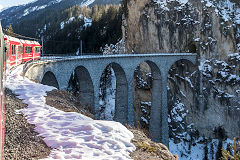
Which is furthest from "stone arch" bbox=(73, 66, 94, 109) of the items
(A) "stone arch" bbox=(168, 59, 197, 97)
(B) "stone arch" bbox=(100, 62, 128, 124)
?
(A) "stone arch" bbox=(168, 59, 197, 97)

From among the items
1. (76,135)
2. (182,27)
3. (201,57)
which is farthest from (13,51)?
(182,27)

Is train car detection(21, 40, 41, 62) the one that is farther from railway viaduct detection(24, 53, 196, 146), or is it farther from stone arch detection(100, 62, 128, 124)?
stone arch detection(100, 62, 128, 124)

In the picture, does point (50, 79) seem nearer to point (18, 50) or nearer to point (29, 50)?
point (18, 50)

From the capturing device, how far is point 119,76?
1077 inches

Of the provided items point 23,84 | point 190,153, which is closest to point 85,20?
point 190,153

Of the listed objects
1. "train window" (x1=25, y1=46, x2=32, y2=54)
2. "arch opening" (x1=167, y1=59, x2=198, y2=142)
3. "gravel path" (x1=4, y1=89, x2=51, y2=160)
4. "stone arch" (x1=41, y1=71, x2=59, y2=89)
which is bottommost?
"arch opening" (x1=167, y1=59, x2=198, y2=142)

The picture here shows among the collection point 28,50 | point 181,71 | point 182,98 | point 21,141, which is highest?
point 28,50

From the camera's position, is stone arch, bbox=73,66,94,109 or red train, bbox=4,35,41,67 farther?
stone arch, bbox=73,66,94,109

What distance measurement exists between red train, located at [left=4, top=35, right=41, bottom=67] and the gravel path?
9.02m

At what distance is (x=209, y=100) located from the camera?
1405 inches

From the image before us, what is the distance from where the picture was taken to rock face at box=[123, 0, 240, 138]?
33625 mm

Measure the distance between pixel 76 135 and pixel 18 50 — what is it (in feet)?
48.9

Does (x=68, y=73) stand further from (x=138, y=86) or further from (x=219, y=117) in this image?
(x=219, y=117)

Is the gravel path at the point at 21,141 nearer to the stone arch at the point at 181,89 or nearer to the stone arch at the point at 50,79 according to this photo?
the stone arch at the point at 50,79
